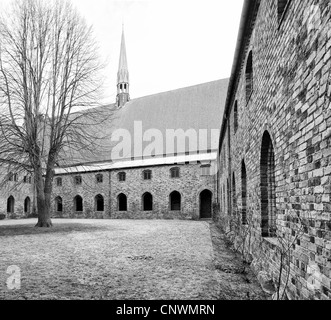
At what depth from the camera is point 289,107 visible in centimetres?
358

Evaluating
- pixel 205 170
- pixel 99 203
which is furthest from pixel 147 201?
pixel 205 170

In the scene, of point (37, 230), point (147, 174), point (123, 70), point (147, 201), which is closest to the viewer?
point (37, 230)

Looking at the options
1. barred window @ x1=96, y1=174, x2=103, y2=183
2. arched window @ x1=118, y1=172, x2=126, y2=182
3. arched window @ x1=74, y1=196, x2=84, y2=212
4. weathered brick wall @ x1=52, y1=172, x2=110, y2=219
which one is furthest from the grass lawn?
arched window @ x1=74, y1=196, x2=84, y2=212

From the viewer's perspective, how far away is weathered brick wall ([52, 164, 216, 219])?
2562 cm

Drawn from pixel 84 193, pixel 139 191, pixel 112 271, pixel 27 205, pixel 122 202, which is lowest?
pixel 112 271

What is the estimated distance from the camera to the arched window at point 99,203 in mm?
30562

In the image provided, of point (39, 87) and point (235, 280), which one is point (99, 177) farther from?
point (235, 280)

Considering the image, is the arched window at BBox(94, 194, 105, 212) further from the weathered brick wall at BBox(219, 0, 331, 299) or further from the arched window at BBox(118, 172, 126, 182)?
the weathered brick wall at BBox(219, 0, 331, 299)

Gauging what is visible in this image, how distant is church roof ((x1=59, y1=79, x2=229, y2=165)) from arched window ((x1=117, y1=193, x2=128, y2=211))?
353cm

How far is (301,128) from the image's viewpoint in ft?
10.4

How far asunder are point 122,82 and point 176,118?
1283 cm

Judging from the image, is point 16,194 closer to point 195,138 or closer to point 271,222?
point 195,138

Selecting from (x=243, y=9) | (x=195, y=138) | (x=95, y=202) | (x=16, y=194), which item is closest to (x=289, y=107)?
(x=243, y=9)
